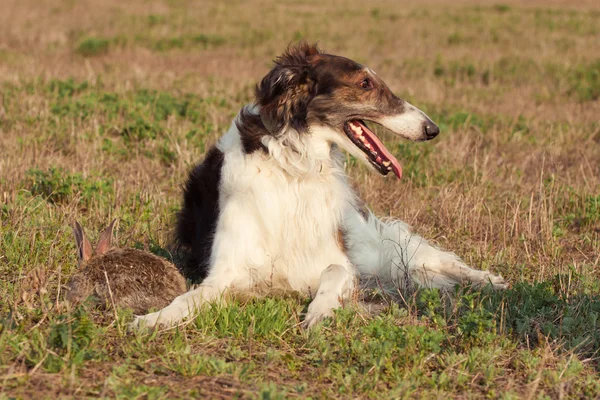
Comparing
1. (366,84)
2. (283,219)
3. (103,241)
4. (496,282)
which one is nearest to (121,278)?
(103,241)

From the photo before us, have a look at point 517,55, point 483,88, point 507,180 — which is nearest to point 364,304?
point 507,180

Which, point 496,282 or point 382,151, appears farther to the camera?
point 496,282

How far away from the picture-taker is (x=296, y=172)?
499cm

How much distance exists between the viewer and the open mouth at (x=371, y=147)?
4.94 metres

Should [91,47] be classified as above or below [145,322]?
below

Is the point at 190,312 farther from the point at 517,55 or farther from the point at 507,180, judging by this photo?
the point at 517,55

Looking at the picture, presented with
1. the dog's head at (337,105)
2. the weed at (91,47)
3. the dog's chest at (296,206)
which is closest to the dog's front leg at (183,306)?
the dog's chest at (296,206)

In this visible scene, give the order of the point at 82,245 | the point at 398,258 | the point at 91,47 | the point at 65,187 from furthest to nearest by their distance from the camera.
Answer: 1. the point at 91,47
2. the point at 65,187
3. the point at 398,258
4. the point at 82,245

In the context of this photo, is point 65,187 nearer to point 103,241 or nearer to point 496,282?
point 103,241

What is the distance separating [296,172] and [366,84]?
27.8 inches

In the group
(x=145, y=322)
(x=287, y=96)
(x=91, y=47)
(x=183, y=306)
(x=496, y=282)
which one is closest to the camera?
(x=145, y=322)

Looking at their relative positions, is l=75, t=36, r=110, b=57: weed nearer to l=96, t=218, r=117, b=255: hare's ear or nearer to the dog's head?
the dog's head

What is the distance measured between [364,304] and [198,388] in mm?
1654

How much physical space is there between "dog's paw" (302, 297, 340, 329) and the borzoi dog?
0.08 ft
